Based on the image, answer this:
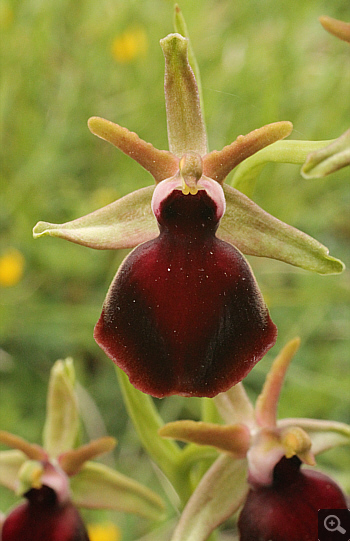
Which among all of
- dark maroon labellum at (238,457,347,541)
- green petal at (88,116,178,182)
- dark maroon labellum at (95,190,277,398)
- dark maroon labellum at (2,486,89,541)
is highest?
green petal at (88,116,178,182)

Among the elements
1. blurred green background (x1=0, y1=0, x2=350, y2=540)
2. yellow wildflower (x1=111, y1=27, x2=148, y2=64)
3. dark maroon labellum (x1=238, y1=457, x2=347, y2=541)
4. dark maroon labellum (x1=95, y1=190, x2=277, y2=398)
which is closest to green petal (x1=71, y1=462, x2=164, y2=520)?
dark maroon labellum (x1=238, y1=457, x2=347, y2=541)

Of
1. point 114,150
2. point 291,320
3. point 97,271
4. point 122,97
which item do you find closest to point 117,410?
point 97,271

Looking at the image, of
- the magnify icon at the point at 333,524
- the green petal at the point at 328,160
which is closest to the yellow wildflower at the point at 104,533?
the magnify icon at the point at 333,524

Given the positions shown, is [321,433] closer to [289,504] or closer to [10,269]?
[289,504]

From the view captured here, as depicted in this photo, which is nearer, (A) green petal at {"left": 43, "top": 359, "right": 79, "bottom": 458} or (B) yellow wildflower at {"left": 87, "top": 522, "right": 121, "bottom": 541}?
(A) green petal at {"left": 43, "top": 359, "right": 79, "bottom": 458}

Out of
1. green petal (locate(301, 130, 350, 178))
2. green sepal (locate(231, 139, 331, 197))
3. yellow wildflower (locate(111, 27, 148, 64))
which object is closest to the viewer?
green petal (locate(301, 130, 350, 178))

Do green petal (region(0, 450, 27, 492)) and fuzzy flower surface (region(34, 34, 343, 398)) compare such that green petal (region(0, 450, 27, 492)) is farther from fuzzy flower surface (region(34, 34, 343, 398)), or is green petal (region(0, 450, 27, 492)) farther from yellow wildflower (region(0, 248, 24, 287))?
yellow wildflower (region(0, 248, 24, 287))

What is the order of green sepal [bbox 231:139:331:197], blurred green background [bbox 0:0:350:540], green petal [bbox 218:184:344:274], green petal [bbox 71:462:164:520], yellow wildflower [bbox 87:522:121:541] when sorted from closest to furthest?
green petal [bbox 218:184:344:274] → green sepal [bbox 231:139:331:197] → green petal [bbox 71:462:164:520] → yellow wildflower [bbox 87:522:121:541] → blurred green background [bbox 0:0:350:540]

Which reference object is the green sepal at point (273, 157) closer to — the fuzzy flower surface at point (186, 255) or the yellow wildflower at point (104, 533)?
the fuzzy flower surface at point (186, 255)
